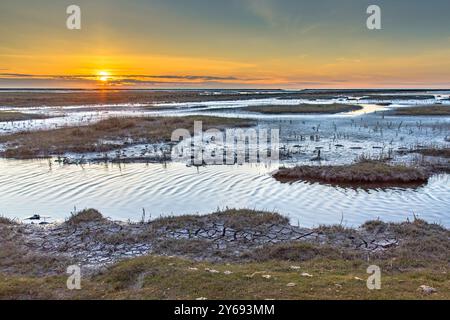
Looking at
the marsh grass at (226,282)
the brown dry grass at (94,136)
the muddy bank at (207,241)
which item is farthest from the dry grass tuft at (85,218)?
the brown dry grass at (94,136)

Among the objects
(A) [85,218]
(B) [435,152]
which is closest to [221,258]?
(A) [85,218]

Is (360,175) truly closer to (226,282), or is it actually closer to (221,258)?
(221,258)

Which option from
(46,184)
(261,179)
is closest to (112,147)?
(46,184)

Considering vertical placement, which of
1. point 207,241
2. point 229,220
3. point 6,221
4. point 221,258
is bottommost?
point 221,258

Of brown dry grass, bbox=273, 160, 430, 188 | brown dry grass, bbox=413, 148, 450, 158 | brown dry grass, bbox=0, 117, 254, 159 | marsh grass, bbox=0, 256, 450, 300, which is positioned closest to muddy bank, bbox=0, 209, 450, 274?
marsh grass, bbox=0, 256, 450, 300

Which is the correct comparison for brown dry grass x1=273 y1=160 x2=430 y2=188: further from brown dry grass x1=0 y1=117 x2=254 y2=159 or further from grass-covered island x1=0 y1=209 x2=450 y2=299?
brown dry grass x1=0 y1=117 x2=254 y2=159

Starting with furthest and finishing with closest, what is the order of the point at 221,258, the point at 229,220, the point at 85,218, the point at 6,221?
the point at 6,221
the point at 85,218
the point at 229,220
the point at 221,258
